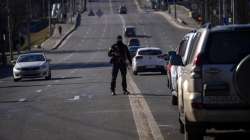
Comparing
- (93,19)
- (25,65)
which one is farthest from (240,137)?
(93,19)

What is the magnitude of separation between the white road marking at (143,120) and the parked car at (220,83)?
259cm

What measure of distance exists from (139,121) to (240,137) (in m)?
3.94

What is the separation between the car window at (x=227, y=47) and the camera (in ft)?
40.9

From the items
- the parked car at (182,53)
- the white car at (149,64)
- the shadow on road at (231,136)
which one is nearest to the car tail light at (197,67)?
the parked car at (182,53)

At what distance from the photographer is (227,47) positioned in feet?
41.3

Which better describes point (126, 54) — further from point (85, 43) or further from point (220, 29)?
point (85, 43)

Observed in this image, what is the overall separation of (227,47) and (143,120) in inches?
241

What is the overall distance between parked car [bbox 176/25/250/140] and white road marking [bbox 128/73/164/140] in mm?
2592

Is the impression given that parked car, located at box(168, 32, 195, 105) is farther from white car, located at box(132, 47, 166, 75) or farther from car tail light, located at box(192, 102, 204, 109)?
white car, located at box(132, 47, 166, 75)

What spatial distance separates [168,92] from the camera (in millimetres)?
28562

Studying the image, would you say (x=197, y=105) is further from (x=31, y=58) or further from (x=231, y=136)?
(x=31, y=58)

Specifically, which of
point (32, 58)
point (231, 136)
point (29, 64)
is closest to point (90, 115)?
point (231, 136)

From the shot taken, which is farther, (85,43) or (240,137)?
(85,43)

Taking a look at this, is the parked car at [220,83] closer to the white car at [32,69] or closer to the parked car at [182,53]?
the parked car at [182,53]
